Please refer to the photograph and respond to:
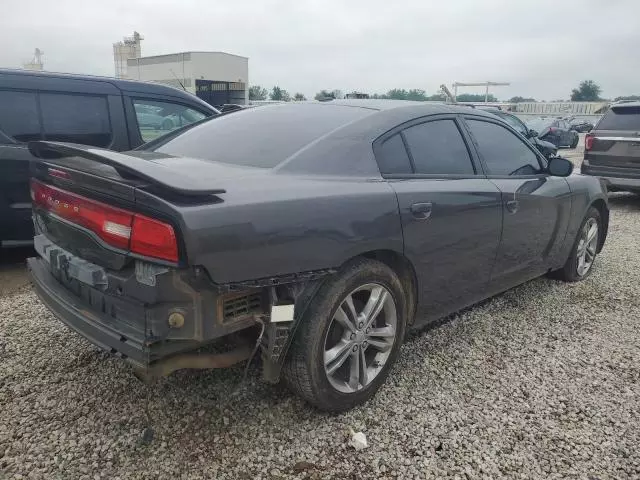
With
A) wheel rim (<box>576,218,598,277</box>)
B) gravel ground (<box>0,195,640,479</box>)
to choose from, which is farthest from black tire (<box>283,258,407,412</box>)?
wheel rim (<box>576,218,598,277</box>)

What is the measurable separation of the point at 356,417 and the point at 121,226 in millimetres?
1428

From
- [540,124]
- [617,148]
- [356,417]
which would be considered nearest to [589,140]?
[617,148]

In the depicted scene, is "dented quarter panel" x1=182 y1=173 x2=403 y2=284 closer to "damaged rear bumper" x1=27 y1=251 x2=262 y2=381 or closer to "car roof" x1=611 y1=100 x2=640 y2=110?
"damaged rear bumper" x1=27 y1=251 x2=262 y2=381

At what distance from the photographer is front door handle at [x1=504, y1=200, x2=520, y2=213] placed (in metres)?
3.32

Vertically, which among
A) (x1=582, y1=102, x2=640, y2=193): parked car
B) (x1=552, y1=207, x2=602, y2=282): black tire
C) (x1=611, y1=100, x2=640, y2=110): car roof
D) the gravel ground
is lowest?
the gravel ground

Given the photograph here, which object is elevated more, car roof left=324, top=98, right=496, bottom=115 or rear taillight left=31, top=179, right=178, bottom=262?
car roof left=324, top=98, right=496, bottom=115

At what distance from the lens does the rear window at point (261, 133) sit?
8.55 ft

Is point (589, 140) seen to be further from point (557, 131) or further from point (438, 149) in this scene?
point (557, 131)

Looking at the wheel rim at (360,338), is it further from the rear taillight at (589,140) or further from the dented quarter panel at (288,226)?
the rear taillight at (589,140)

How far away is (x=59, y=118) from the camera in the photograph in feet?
15.0

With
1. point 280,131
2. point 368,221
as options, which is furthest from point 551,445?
point 280,131

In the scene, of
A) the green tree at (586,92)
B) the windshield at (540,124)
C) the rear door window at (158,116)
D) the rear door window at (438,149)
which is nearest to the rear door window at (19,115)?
the rear door window at (158,116)

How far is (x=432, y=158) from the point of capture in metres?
2.96

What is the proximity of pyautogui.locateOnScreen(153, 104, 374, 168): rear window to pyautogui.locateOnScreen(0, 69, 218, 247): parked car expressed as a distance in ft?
6.49
